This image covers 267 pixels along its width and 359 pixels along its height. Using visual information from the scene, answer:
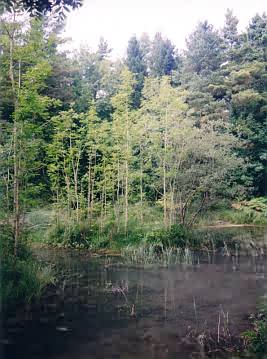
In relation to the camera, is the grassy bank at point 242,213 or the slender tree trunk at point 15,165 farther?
the grassy bank at point 242,213

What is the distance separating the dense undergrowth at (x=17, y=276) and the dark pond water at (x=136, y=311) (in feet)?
0.66

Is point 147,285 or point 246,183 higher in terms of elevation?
point 246,183

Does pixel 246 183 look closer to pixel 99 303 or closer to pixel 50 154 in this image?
pixel 50 154

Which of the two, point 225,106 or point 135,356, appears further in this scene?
point 225,106

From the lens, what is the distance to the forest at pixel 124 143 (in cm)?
607

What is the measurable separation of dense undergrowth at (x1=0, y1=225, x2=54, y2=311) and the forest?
19 mm

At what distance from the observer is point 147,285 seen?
276 inches

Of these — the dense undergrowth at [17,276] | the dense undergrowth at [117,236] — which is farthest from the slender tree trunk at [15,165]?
the dense undergrowth at [117,236]

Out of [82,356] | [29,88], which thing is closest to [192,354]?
[82,356]

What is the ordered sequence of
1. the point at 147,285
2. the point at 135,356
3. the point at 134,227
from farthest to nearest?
1. the point at 134,227
2. the point at 147,285
3. the point at 135,356

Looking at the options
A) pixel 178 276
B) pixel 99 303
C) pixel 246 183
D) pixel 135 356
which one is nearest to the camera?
pixel 135 356

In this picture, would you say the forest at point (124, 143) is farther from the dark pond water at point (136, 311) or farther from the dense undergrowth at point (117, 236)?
the dark pond water at point (136, 311)

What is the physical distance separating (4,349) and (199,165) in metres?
7.78

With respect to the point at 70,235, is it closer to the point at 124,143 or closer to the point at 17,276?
the point at 124,143
